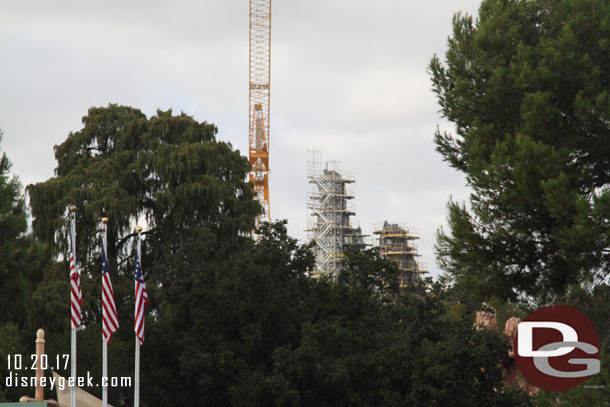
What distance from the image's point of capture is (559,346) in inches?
730

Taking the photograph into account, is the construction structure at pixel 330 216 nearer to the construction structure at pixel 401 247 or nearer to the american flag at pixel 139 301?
the construction structure at pixel 401 247

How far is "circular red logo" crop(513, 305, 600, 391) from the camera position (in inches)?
712

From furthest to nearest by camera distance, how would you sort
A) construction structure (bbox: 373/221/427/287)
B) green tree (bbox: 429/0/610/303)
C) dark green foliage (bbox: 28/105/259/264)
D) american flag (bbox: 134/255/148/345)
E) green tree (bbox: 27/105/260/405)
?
construction structure (bbox: 373/221/427/287)
dark green foliage (bbox: 28/105/259/264)
green tree (bbox: 27/105/260/405)
american flag (bbox: 134/255/148/345)
green tree (bbox: 429/0/610/303)

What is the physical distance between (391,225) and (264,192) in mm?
49532

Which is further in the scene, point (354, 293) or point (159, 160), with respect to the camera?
point (159, 160)

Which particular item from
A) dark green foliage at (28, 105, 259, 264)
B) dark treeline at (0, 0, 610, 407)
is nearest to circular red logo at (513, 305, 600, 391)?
dark treeline at (0, 0, 610, 407)

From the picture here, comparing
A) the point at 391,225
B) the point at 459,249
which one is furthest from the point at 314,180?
the point at 459,249

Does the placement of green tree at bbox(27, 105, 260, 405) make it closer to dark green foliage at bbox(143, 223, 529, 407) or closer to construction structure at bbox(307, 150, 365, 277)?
dark green foliage at bbox(143, 223, 529, 407)

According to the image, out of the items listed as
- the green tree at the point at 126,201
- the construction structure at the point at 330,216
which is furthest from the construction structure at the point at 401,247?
the green tree at the point at 126,201

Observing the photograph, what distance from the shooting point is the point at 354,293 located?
95.3 ft

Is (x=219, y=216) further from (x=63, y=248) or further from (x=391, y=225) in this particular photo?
(x=391, y=225)

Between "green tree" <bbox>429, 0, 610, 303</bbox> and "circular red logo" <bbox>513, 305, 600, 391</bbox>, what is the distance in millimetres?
900

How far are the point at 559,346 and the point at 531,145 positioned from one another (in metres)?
4.56

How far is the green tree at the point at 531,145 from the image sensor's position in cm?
1772
